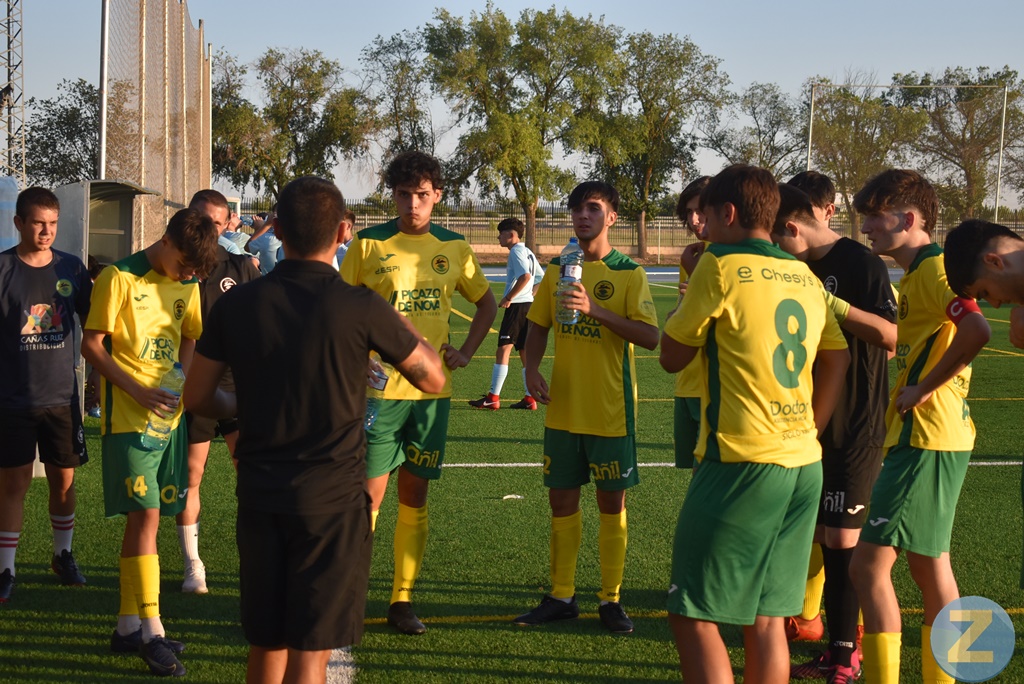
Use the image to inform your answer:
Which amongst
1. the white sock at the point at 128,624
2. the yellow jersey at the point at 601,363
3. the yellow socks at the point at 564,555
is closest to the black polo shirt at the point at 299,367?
the white sock at the point at 128,624

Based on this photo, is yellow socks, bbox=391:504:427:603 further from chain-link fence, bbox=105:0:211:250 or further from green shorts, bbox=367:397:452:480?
chain-link fence, bbox=105:0:211:250

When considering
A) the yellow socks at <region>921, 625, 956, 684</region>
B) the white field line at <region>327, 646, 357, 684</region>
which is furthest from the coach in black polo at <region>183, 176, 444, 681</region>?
the yellow socks at <region>921, 625, 956, 684</region>

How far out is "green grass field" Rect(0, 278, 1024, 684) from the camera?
176 inches

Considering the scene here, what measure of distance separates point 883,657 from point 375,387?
250 cm

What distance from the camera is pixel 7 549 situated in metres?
5.26

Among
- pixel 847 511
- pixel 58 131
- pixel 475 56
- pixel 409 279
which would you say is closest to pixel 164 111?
pixel 409 279

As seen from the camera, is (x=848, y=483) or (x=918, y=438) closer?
(x=918, y=438)

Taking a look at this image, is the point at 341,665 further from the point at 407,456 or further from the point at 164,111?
the point at 164,111

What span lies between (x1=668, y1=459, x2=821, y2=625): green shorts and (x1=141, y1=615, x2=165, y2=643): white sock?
2464 millimetres

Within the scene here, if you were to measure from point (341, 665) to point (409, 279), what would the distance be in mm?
1856

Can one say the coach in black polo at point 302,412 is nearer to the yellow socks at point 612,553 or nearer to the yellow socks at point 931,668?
the yellow socks at point 612,553

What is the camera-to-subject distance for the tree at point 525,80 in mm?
50469

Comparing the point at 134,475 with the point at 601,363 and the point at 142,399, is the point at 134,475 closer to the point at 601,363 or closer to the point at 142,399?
the point at 142,399

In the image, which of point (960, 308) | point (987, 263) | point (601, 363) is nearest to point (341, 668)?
point (601, 363)
